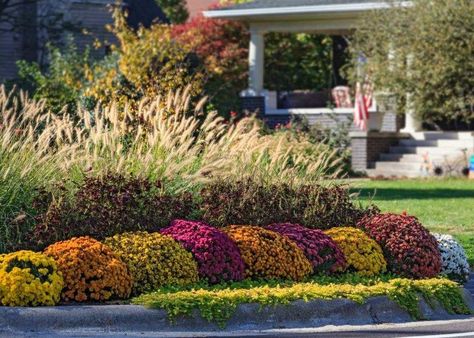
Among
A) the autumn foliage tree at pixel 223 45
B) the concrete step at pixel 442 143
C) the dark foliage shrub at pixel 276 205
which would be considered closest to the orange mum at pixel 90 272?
the dark foliage shrub at pixel 276 205

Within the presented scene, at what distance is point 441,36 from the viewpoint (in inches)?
1289

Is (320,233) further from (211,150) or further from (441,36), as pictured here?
(441,36)

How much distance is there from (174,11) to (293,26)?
44.0ft

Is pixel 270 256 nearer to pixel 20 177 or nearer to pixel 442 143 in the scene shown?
pixel 20 177

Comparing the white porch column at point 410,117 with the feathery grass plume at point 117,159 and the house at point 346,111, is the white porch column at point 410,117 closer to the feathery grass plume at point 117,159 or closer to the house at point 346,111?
the house at point 346,111

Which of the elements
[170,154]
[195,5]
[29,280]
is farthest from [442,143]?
[29,280]

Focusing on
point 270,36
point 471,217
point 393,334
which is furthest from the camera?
point 270,36

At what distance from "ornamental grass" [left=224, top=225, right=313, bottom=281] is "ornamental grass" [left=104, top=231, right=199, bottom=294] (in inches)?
26.1

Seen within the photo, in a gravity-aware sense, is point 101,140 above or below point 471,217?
above

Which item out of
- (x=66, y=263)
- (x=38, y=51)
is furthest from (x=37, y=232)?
(x=38, y=51)

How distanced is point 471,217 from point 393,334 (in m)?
11.2

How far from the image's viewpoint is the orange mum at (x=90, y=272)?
1166 cm

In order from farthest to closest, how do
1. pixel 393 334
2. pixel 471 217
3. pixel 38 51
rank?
pixel 38 51
pixel 471 217
pixel 393 334

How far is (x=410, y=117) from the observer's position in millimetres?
34875
